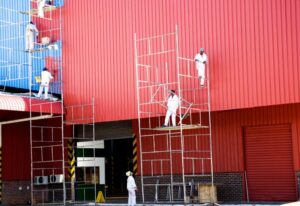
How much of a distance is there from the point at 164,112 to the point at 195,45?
331 cm

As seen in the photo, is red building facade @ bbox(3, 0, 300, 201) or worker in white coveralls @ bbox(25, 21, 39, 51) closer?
red building facade @ bbox(3, 0, 300, 201)

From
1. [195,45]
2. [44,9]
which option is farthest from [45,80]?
[195,45]

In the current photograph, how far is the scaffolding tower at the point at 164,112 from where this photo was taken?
24.0m

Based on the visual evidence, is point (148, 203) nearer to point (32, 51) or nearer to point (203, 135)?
point (203, 135)

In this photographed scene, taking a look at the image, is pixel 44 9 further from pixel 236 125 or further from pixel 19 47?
pixel 236 125

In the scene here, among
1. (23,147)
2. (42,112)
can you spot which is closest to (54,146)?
(23,147)

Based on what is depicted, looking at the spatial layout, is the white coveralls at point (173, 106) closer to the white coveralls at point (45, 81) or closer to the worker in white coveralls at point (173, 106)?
the worker in white coveralls at point (173, 106)

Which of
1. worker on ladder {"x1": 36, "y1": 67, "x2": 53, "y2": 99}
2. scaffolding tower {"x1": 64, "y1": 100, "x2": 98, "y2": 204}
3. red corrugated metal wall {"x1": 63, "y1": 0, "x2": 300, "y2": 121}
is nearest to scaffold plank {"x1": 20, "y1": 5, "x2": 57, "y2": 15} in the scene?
red corrugated metal wall {"x1": 63, "y1": 0, "x2": 300, "y2": 121}

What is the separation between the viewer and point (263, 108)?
25.1m

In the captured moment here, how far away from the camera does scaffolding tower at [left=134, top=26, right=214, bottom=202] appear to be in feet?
78.8

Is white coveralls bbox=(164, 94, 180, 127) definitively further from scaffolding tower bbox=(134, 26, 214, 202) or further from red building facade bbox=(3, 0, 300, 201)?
red building facade bbox=(3, 0, 300, 201)

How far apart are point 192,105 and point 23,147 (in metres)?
11.5

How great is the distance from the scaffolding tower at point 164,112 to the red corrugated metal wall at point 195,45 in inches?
20.5

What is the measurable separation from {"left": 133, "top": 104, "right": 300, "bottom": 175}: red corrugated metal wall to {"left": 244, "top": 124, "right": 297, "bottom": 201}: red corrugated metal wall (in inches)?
11.6
